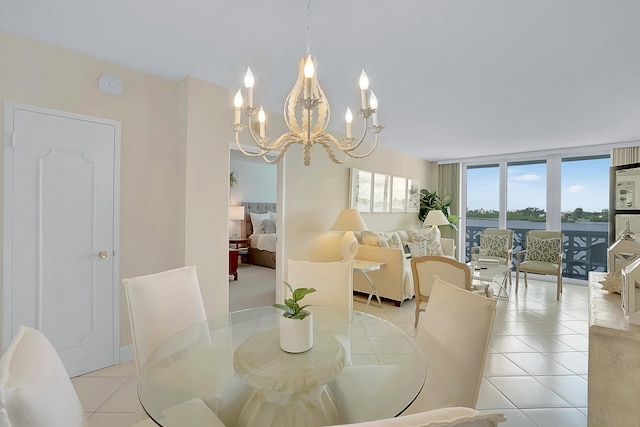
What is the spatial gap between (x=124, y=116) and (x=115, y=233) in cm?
99

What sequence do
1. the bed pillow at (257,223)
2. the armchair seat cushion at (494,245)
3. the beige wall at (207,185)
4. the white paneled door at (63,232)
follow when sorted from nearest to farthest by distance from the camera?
the white paneled door at (63,232), the beige wall at (207,185), the armchair seat cushion at (494,245), the bed pillow at (257,223)

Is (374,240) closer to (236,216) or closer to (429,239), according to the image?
(429,239)

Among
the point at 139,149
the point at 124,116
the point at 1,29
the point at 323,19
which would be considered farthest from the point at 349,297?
the point at 1,29

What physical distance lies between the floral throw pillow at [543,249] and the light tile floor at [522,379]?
1307 mm

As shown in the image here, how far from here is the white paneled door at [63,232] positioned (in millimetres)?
2059

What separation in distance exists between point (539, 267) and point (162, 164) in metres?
5.48

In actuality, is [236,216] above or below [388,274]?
above

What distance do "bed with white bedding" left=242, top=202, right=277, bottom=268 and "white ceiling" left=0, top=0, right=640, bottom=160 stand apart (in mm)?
3534

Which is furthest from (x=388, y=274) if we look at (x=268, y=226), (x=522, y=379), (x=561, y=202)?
(x=561, y=202)

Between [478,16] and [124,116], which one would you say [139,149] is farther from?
[478,16]

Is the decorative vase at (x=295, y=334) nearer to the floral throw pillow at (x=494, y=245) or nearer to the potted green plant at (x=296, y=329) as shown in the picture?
the potted green plant at (x=296, y=329)

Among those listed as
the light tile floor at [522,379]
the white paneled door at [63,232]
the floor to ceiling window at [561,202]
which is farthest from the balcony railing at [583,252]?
the white paneled door at [63,232]

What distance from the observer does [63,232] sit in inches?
88.3

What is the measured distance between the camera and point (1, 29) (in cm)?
199
